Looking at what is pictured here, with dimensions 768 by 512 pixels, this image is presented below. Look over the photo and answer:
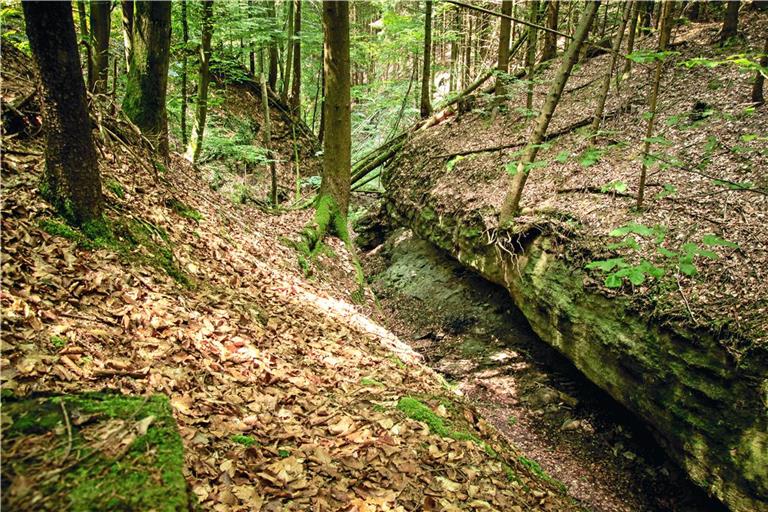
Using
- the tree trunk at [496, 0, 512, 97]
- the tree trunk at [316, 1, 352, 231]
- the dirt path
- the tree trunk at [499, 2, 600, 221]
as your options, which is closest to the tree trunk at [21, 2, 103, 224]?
the tree trunk at [499, 2, 600, 221]

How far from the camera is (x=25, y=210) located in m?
3.29

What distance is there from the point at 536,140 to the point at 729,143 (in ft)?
9.50

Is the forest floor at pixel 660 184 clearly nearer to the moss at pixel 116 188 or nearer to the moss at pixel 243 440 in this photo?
the moss at pixel 243 440

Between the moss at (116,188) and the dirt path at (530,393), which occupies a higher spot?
the moss at (116,188)

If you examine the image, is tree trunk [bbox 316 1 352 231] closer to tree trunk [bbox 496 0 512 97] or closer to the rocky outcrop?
tree trunk [bbox 496 0 512 97]

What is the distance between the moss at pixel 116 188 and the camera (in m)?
4.44

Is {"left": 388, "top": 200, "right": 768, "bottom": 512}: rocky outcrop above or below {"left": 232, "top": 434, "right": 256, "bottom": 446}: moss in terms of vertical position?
below

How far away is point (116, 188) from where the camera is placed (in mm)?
4527

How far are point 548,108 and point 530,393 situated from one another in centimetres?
455

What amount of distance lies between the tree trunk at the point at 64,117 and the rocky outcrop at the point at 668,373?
590 cm

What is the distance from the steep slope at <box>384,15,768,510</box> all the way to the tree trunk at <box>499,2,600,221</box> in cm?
25

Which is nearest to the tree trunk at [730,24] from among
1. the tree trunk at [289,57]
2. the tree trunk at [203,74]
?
the tree trunk at [203,74]

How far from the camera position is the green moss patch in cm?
146

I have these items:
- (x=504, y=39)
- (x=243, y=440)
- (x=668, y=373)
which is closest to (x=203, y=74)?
(x=504, y=39)
